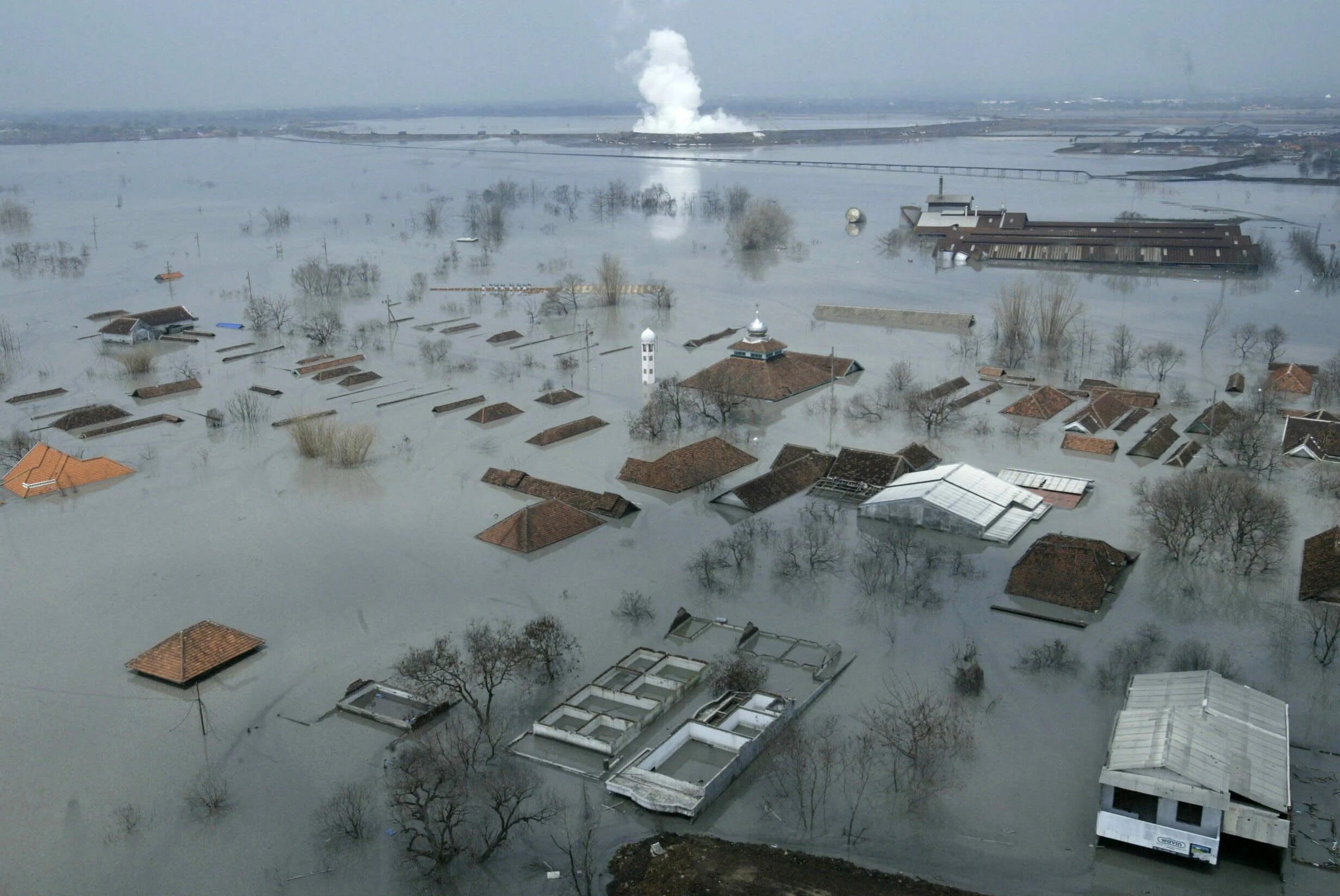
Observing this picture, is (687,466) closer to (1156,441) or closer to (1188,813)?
(1156,441)

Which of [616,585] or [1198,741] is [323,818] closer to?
[616,585]

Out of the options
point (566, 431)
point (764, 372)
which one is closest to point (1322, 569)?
point (764, 372)

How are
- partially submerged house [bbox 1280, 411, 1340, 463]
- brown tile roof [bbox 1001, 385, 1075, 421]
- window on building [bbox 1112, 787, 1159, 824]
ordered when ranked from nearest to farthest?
window on building [bbox 1112, 787, 1159, 824], partially submerged house [bbox 1280, 411, 1340, 463], brown tile roof [bbox 1001, 385, 1075, 421]

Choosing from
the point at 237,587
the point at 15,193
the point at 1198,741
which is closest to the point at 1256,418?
the point at 1198,741

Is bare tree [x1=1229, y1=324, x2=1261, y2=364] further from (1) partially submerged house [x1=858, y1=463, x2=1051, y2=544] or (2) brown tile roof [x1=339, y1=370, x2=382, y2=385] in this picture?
(2) brown tile roof [x1=339, y1=370, x2=382, y2=385]

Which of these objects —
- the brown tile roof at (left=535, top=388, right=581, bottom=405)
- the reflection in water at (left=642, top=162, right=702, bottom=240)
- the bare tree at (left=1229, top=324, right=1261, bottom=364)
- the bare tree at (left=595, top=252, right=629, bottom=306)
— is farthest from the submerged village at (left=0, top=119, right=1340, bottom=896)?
the reflection in water at (left=642, top=162, right=702, bottom=240)

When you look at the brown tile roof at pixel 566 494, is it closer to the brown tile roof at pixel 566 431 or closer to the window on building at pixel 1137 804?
the brown tile roof at pixel 566 431
